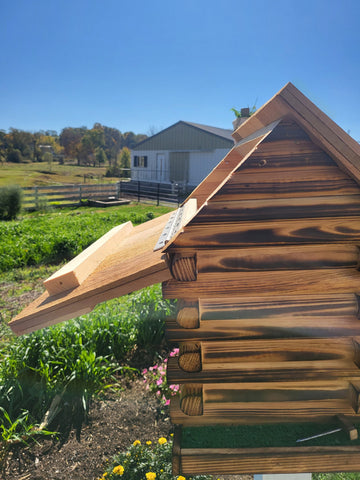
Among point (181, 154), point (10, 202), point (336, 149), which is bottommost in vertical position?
point (10, 202)

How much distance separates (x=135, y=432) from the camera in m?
3.15

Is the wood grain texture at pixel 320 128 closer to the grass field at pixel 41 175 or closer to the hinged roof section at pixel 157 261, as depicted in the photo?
the hinged roof section at pixel 157 261

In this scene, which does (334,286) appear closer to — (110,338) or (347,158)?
(347,158)

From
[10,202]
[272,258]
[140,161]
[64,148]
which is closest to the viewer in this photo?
[272,258]

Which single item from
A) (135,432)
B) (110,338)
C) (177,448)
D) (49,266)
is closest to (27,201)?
(49,266)

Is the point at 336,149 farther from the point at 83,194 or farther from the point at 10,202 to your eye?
the point at 83,194

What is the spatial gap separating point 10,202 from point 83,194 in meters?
6.35

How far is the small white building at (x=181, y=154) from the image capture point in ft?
77.3

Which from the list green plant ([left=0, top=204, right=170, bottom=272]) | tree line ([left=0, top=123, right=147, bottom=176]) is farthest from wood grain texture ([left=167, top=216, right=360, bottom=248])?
tree line ([left=0, top=123, right=147, bottom=176])

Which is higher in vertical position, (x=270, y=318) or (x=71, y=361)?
(x=270, y=318)

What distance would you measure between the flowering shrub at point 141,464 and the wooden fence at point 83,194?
51.9 ft

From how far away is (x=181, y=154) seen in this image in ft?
86.0

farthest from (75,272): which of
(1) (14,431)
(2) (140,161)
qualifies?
(2) (140,161)

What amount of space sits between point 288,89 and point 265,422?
4.89 feet
